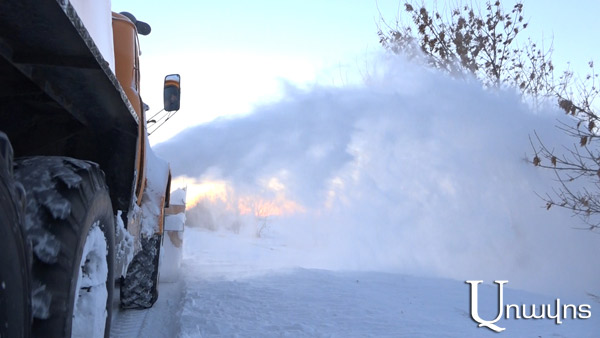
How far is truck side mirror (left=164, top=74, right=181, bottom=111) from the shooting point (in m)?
5.40

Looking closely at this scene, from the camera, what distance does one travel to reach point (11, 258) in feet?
4.77

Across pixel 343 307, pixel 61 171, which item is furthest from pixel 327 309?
pixel 61 171

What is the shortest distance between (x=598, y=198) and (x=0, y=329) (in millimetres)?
7696

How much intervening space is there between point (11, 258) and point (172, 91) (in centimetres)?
413

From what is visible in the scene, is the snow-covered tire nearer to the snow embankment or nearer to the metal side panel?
the snow embankment

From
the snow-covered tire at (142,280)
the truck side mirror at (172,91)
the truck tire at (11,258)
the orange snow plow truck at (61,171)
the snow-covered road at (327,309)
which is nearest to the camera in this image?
the truck tire at (11,258)

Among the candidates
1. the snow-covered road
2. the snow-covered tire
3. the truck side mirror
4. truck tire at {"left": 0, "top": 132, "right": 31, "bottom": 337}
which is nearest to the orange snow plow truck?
truck tire at {"left": 0, "top": 132, "right": 31, "bottom": 337}

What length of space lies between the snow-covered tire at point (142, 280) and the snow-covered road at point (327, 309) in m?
0.13

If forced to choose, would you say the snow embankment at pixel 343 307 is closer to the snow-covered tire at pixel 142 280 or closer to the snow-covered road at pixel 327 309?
the snow-covered road at pixel 327 309

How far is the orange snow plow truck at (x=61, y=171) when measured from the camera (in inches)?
61.3

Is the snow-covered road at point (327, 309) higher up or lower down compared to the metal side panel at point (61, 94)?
lower down

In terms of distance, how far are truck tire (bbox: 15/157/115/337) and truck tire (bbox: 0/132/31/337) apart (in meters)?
0.18

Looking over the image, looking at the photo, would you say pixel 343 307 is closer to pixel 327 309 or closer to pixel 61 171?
pixel 327 309

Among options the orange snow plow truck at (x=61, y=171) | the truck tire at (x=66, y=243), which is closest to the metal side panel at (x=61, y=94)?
the orange snow plow truck at (x=61, y=171)
